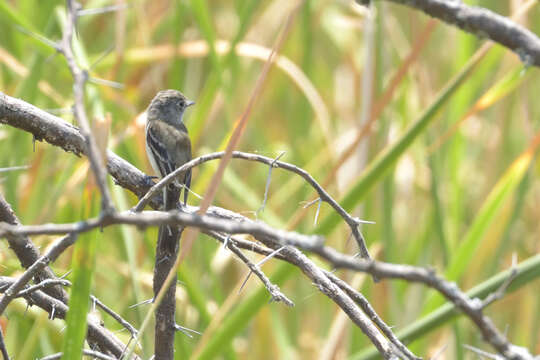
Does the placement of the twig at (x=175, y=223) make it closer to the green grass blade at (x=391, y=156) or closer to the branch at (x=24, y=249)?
the branch at (x=24, y=249)

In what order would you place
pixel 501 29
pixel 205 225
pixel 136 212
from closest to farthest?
pixel 205 225, pixel 501 29, pixel 136 212

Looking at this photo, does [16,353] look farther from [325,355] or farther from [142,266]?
[325,355]

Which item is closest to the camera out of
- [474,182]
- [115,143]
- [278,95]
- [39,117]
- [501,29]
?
[501,29]

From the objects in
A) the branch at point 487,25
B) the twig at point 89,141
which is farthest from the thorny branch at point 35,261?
the branch at point 487,25

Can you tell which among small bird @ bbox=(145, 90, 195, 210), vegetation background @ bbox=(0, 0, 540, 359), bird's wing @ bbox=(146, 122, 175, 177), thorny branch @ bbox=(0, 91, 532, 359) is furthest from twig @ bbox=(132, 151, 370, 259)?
bird's wing @ bbox=(146, 122, 175, 177)

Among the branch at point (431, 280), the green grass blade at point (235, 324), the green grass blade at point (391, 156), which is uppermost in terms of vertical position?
the green grass blade at point (391, 156)

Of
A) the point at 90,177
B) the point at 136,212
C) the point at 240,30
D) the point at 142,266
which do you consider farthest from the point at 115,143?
the point at 90,177
